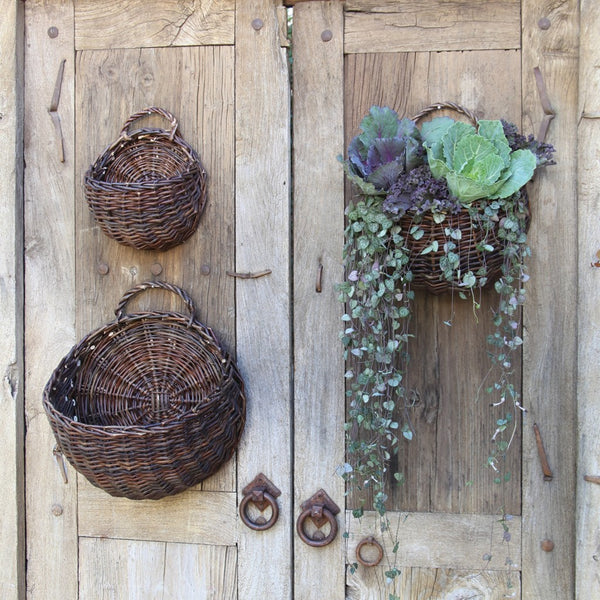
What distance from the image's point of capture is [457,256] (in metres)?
1.60

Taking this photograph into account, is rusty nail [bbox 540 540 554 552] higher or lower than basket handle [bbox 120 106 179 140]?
lower

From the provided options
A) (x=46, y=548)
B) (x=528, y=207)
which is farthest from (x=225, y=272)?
(x=46, y=548)

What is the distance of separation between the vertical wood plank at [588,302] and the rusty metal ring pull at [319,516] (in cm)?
67

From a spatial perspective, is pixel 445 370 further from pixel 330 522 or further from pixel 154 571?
pixel 154 571

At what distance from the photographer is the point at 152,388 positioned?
76.1 inches

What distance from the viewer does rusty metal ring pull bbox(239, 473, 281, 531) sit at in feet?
6.24

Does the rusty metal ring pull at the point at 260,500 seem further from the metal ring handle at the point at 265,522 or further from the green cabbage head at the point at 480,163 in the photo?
the green cabbage head at the point at 480,163

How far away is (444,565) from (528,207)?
1031 mm

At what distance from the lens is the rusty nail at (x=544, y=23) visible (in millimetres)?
1821

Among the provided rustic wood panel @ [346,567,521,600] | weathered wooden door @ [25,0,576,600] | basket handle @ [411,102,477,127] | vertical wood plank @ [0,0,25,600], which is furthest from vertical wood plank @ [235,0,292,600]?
vertical wood plank @ [0,0,25,600]

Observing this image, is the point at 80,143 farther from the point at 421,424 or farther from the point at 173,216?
the point at 421,424

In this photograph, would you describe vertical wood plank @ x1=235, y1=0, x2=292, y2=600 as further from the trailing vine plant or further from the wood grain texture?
the trailing vine plant

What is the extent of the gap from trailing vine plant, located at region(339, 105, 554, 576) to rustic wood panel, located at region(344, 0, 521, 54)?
0.85ft

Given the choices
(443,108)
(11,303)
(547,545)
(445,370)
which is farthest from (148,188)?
(547,545)
